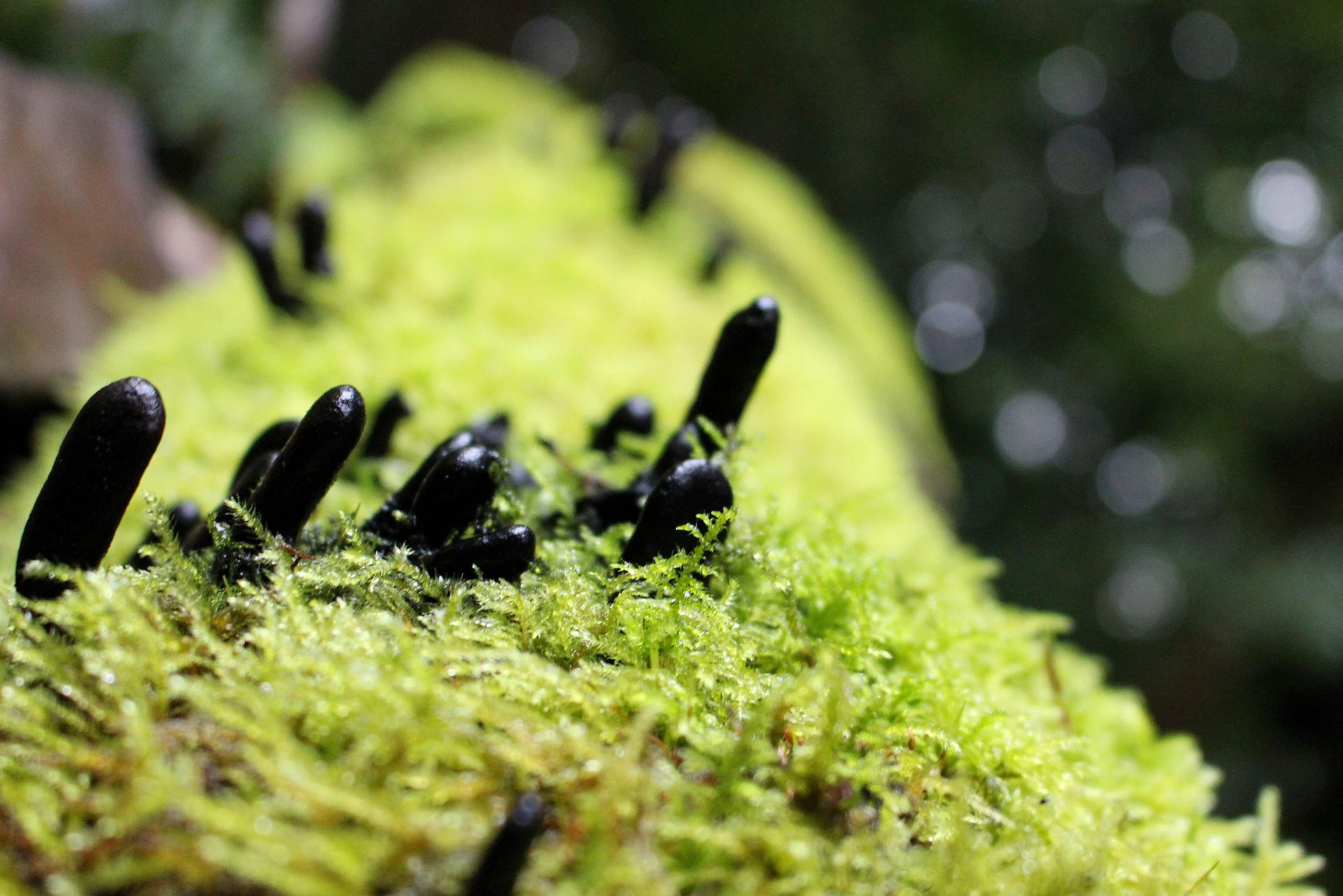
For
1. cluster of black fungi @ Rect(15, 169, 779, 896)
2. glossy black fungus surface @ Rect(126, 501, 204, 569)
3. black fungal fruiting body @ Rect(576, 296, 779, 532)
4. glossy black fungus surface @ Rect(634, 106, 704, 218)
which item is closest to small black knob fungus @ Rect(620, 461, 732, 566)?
cluster of black fungi @ Rect(15, 169, 779, 896)

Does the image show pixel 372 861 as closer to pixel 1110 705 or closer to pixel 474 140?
pixel 1110 705

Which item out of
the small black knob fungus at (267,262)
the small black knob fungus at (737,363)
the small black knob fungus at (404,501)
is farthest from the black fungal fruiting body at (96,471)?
the small black knob fungus at (267,262)

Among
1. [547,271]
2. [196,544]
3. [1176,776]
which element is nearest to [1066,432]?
[547,271]

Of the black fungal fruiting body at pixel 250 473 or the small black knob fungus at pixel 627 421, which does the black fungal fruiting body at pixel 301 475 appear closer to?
→ the black fungal fruiting body at pixel 250 473

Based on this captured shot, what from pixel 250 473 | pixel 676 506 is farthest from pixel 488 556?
pixel 250 473

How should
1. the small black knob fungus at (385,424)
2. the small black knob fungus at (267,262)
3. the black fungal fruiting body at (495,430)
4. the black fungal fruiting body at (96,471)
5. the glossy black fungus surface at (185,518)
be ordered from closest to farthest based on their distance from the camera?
the black fungal fruiting body at (96,471), the glossy black fungus surface at (185,518), the black fungal fruiting body at (495,430), the small black knob fungus at (385,424), the small black knob fungus at (267,262)

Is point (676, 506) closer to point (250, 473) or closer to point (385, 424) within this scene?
point (250, 473)
